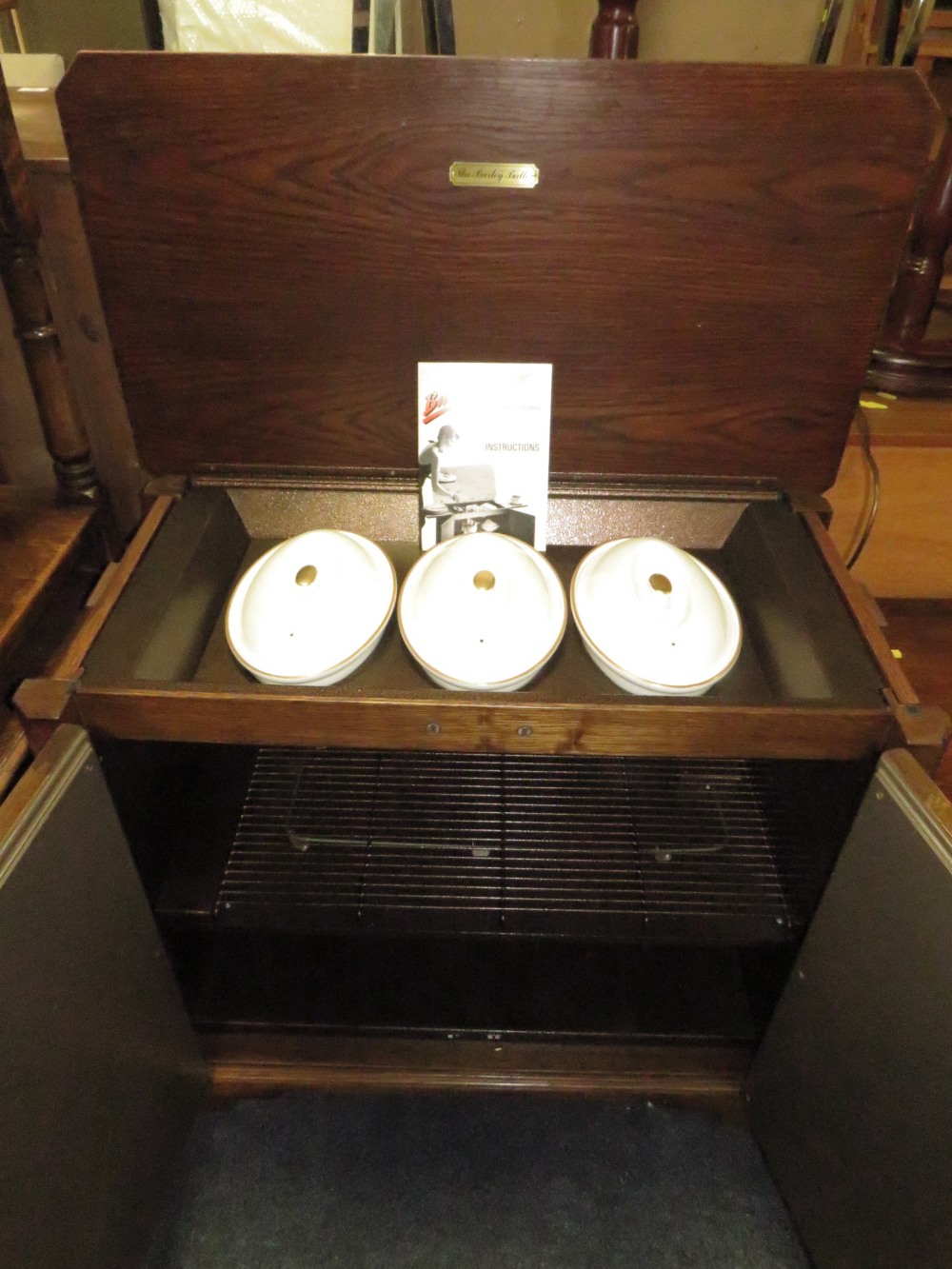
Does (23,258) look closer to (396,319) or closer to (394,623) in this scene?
(396,319)

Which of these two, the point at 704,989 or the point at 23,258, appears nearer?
the point at 23,258

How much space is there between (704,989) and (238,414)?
848 millimetres

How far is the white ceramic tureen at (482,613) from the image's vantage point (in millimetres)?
729

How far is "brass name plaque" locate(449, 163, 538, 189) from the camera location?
736 millimetres

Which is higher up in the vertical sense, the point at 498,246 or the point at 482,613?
the point at 498,246

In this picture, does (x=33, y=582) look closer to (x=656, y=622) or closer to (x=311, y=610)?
(x=311, y=610)

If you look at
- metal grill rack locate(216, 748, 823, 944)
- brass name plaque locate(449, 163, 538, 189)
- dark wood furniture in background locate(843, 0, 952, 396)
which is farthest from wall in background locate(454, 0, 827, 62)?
metal grill rack locate(216, 748, 823, 944)

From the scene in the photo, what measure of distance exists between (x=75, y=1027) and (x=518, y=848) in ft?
1.51

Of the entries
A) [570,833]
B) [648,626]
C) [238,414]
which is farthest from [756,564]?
[238,414]

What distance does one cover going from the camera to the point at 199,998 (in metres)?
0.98

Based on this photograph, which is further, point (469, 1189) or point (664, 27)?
point (664, 27)

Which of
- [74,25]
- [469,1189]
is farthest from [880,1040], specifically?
[74,25]

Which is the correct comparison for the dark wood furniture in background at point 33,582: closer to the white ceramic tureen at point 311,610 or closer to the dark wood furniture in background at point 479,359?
the dark wood furniture in background at point 479,359

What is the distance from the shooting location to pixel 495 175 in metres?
0.74
